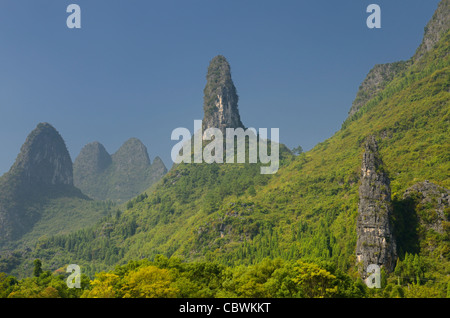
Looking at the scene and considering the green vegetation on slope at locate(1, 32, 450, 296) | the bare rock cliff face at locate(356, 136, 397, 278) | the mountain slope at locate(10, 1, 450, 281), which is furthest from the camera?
the mountain slope at locate(10, 1, 450, 281)

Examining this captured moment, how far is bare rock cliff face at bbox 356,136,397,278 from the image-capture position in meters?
78.2

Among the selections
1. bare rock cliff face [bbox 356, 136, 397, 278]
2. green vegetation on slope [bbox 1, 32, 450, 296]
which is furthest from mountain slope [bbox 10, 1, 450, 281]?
bare rock cliff face [bbox 356, 136, 397, 278]

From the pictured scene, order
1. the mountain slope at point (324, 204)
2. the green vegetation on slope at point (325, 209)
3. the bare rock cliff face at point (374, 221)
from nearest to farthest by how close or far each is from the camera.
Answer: the bare rock cliff face at point (374, 221) → the green vegetation on slope at point (325, 209) → the mountain slope at point (324, 204)

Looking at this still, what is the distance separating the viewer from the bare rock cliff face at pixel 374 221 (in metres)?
78.2

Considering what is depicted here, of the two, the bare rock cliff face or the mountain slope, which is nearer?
the bare rock cliff face

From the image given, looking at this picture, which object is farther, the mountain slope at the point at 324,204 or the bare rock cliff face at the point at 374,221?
the mountain slope at the point at 324,204

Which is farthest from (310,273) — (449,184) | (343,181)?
(343,181)

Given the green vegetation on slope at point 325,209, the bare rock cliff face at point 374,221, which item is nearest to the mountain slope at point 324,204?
the green vegetation on slope at point 325,209

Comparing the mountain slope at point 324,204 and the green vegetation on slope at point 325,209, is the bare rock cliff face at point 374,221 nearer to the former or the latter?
the green vegetation on slope at point 325,209

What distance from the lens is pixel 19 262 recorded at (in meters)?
176

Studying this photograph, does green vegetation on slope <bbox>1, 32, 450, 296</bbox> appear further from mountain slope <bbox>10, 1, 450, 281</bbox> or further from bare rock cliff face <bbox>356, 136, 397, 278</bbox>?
bare rock cliff face <bbox>356, 136, 397, 278</bbox>

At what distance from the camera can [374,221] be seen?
8269 centimetres

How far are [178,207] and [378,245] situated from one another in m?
128
